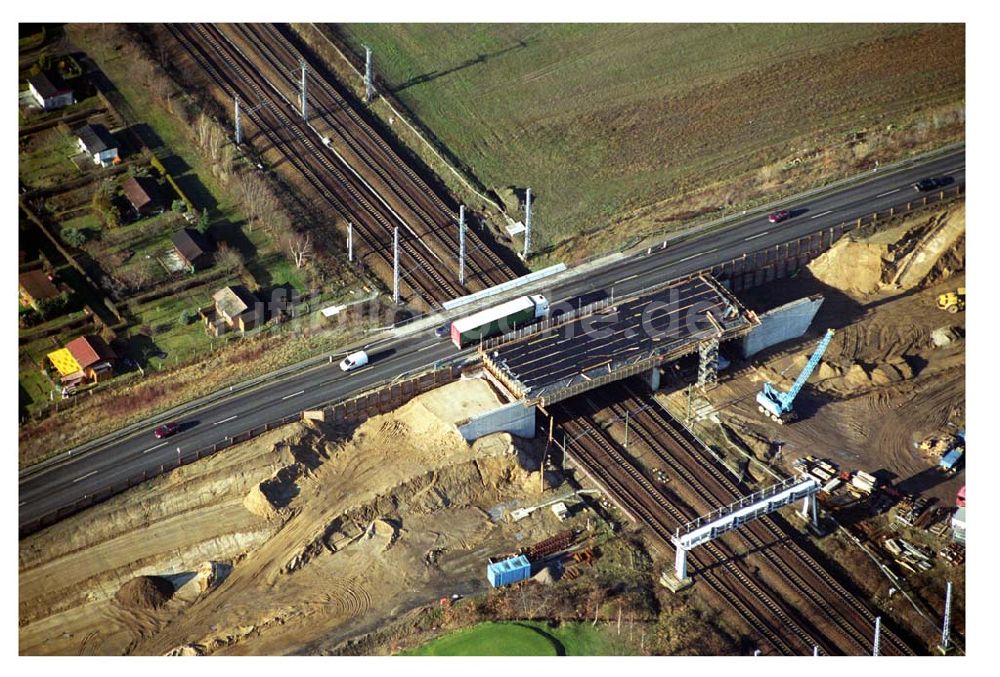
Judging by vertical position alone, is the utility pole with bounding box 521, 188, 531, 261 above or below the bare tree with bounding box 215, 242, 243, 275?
above

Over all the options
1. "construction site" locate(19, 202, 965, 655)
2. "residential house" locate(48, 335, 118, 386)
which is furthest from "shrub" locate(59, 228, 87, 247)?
"construction site" locate(19, 202, 965, 655)

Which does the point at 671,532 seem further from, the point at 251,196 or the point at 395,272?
the point at 251,196

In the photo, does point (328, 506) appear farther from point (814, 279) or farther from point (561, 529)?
point (814, 279)

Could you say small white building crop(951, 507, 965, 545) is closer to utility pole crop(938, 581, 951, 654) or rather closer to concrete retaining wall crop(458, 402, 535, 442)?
utility pole crop(938, 581, 951, 654)

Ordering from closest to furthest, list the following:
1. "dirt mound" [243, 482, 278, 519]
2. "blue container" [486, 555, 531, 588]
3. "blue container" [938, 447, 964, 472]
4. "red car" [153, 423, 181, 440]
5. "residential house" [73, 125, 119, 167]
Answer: "blue container" [486, 555, 531, 588]
"dirt mound" [243, 482, 278, 519]
"red car" [153, 423, 181, 440]
"blue container" [938, 447, 964, 472]
"residential house" [73, 125, 119, 167]

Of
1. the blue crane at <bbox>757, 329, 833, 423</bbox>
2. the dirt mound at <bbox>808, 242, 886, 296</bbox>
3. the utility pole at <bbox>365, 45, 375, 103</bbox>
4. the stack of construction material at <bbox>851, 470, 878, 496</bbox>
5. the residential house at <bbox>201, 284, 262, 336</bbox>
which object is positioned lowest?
the stack of construction material at <bbox>851, 470, 878, 496</bbox>

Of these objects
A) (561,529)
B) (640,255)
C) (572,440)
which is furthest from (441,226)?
(561,529)
